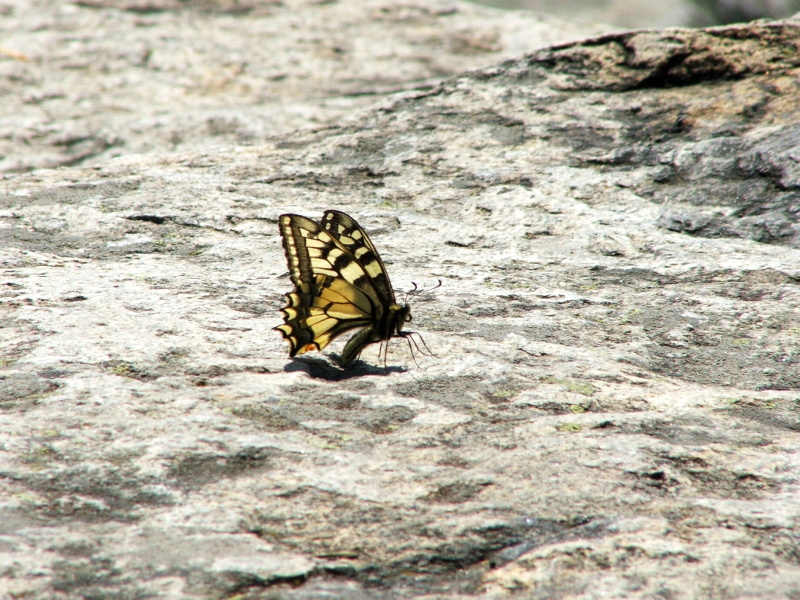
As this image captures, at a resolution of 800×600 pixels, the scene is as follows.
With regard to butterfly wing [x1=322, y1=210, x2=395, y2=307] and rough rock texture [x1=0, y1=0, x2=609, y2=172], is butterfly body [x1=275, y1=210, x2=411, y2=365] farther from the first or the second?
rough rock texture [x1=0, y1=0, x2=609, y2=172]

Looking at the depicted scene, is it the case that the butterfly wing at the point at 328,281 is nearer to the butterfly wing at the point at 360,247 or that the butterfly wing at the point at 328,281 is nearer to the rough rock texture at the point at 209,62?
the butterfly wing at the point at 360,247

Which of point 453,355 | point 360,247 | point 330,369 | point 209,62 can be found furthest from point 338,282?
point 209,62

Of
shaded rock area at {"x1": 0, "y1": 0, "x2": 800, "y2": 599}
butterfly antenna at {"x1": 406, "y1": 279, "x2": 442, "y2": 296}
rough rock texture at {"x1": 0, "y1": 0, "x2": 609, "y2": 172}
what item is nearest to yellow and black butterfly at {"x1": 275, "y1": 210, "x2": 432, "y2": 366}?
shaded rock area at {"x1": 0, "y1": 0, "x2": 800, "y2": 599}

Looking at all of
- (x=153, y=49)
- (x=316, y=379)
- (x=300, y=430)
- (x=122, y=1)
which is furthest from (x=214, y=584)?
(x=122, y=1)

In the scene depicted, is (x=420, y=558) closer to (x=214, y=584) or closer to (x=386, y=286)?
(x=214, y=584)

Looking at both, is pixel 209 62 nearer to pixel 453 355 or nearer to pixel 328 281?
pixel 328 281
